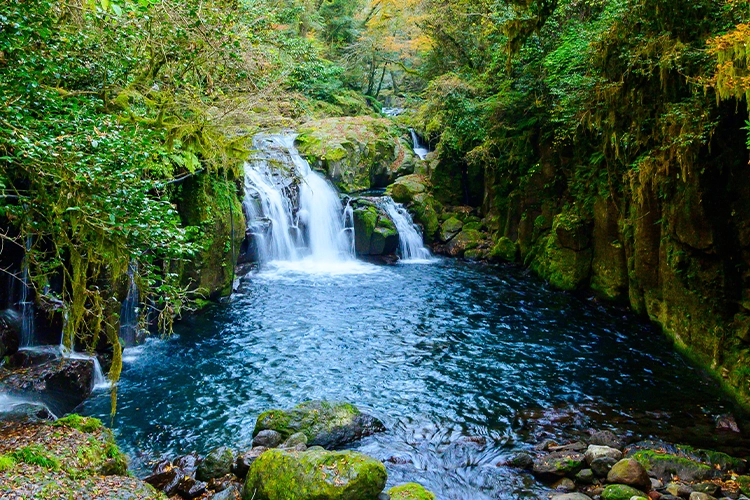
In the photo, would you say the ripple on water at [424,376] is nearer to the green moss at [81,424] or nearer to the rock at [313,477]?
the green moss at [81,424]

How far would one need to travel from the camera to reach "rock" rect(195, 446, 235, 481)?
6754 mm

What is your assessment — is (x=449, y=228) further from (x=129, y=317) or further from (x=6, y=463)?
(x=6, y=463)

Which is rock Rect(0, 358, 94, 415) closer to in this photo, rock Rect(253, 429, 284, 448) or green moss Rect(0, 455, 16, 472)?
green moss Rect(0, 455, 16, 472)

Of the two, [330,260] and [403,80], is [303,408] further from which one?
[403,80]

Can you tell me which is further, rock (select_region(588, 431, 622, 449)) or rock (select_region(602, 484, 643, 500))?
rock (select_region(588, 431, 622, 449))

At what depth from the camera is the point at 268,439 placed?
7.52 m

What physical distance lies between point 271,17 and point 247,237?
863cm

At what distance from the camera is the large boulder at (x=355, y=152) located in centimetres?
2320

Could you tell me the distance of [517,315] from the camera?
13672mm

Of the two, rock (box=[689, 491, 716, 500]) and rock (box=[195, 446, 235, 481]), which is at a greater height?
rock (box=[195, 446, 235, 481])

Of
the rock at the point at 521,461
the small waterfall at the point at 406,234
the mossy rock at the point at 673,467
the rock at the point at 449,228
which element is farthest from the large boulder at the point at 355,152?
the mossy rock at the point at 673,467

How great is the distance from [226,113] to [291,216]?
10.2m

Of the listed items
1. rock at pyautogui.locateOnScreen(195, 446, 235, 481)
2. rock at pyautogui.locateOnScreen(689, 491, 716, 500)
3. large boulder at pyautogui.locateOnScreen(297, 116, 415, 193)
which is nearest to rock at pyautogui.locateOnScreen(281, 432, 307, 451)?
rock at pyautogui.locateOnScreen(195, 446, 235, 481)

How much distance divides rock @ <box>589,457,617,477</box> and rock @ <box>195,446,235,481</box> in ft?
16.5
